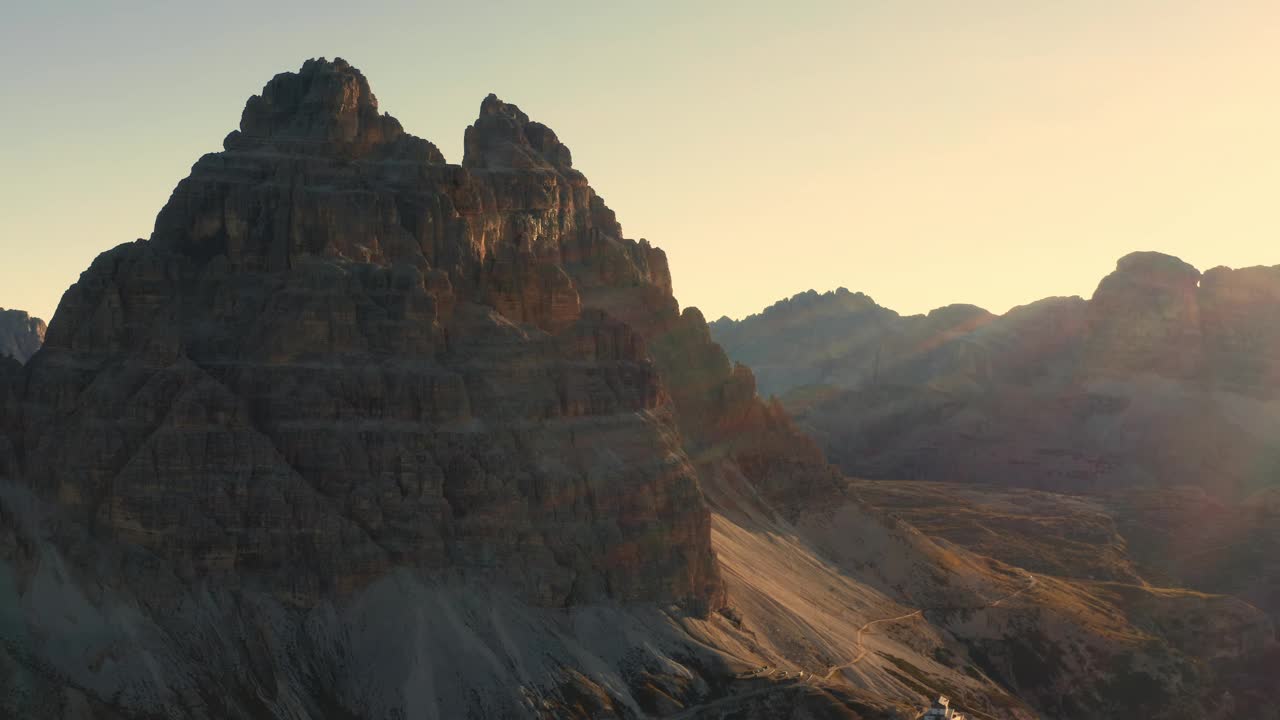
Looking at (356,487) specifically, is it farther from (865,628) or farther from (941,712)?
(865,628)

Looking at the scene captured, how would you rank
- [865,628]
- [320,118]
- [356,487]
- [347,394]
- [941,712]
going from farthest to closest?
[865,628] < [320,118] < [941,712] < [347,394] < [356,487]

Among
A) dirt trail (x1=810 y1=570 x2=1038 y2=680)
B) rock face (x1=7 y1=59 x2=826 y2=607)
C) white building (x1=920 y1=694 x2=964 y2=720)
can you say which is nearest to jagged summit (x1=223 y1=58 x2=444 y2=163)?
rock face (x1=7 y1=59 x2=826 y2=607)

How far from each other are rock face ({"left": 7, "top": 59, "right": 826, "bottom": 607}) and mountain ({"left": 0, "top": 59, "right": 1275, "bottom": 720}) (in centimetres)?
24

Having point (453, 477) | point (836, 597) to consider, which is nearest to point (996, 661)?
point (836, 597)

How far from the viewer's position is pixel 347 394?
132 m

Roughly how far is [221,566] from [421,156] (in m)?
46.2

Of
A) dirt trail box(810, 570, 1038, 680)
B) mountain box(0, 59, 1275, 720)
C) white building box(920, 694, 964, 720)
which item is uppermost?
mountain box(0, 59, 1275, 720)

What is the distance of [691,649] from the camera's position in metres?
139

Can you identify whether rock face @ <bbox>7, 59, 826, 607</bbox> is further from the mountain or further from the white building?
the white building

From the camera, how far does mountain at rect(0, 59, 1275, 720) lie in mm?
118250

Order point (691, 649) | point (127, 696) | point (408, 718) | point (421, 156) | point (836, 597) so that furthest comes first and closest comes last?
point (836, 597)
point (421, 156)
point (691, 649)
point (408, 718)
point (127, 696)

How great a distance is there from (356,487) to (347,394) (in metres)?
7.82

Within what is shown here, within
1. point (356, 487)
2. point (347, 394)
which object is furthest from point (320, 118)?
point (356, 487)

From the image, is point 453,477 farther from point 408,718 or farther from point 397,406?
point 408,718
